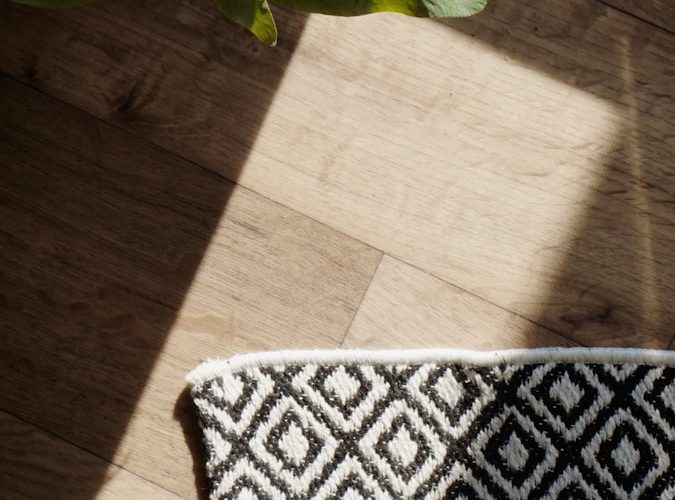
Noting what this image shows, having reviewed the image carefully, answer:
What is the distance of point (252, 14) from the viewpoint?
548 mm

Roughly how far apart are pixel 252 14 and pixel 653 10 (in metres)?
0.60

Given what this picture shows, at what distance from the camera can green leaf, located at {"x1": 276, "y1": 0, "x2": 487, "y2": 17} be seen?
548mm

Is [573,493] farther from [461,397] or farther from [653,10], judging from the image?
[653,10]

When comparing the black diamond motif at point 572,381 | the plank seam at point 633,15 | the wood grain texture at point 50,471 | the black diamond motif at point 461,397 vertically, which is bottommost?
the wood grain texture at point 50,471

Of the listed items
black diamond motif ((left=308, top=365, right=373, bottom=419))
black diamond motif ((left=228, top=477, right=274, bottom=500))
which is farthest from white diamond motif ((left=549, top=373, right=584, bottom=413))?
black diamond motif ((left=228, top=477, right=274, bottom=500))

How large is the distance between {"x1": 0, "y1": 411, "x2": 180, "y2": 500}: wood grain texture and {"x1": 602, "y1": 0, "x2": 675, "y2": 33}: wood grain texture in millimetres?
778

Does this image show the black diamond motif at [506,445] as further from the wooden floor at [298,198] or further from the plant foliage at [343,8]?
the plant foliage at [343,8]

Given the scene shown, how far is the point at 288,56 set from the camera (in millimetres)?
927

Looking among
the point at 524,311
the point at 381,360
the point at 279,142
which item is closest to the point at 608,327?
the point at 524,311

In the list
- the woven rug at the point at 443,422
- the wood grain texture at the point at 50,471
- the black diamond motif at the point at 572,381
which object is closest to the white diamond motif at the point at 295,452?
the woven rug at the point at 443,422

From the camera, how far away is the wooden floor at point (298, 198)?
0.89 m

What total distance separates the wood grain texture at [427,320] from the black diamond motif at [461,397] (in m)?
0.03

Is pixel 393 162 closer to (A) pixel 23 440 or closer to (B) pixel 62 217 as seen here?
A: (B) pixel 62 217

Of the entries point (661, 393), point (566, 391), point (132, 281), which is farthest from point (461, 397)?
point (132, 281)
